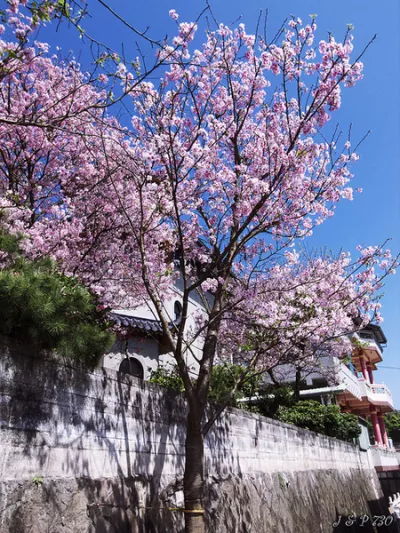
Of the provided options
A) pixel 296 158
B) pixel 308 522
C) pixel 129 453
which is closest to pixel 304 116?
pixel 296 158

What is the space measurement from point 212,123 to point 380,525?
56.5ft

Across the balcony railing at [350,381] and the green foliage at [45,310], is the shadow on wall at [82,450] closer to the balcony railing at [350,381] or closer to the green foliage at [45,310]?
the green foliage at [45,310]

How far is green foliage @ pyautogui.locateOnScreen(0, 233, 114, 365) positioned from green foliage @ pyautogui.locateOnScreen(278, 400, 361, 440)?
43.0 feet

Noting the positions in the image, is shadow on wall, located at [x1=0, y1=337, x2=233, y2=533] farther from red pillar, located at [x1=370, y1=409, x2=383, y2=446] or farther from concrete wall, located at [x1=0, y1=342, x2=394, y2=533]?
red pillar, located at [x1=370, y1=409, x2=383, y2=446]

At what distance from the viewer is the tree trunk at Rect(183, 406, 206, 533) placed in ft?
20.1

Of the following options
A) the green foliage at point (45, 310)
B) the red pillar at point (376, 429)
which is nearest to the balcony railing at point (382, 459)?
the red pillar at point (376, 429)

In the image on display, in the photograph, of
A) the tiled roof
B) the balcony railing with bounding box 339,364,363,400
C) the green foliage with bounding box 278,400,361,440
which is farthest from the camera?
the balcony railing with bounding box 339,364,363,400

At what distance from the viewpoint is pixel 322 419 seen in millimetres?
18438

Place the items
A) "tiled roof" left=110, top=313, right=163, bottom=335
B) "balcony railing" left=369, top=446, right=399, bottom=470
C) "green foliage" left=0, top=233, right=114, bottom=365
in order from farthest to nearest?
"balcony railing" left=369, top=446, right=399, bottom=470 → "tiled roof" left=110, top=313, right=163, bottom=335 → "green foliage" left=0, top=233, right=114, bottom=365

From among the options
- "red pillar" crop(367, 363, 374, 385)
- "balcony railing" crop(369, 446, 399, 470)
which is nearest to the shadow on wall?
"balcony railing" crop(369, 446, 399, 470)

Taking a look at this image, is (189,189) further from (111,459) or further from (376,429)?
(376,429)

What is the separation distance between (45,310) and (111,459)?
244 centimetres

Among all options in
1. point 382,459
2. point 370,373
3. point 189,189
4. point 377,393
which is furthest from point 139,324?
point 370,373

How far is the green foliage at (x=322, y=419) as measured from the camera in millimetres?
17594
